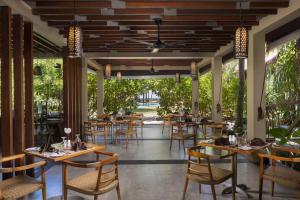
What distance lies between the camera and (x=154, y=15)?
198 inches

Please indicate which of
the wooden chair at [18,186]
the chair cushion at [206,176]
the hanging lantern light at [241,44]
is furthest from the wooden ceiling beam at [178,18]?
the wooden chair at [18,186]

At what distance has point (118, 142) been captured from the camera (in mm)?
8094

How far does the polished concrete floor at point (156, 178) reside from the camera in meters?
3.86

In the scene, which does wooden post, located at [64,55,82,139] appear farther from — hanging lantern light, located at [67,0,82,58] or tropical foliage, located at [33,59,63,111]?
hanging lantern light, located at [67,0,82,58]

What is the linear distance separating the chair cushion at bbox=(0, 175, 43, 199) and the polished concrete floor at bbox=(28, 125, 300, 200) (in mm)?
632

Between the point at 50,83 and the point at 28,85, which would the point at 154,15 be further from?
the point at 50,83

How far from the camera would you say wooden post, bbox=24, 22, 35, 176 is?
15.5 feet

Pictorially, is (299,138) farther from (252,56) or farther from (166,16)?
(166,16)

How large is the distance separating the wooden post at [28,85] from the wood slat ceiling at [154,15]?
0.44m

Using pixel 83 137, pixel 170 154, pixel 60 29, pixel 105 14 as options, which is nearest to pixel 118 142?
pixel 83 137

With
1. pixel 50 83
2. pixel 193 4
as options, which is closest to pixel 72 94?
pixel 50 83

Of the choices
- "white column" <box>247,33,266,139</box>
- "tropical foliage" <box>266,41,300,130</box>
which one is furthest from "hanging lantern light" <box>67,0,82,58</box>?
"tropical foliage" <box>266,41,300,130</box>

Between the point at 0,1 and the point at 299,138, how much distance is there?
4825 millimetres

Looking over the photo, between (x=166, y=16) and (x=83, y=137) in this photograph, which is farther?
(x=83, y=137)
